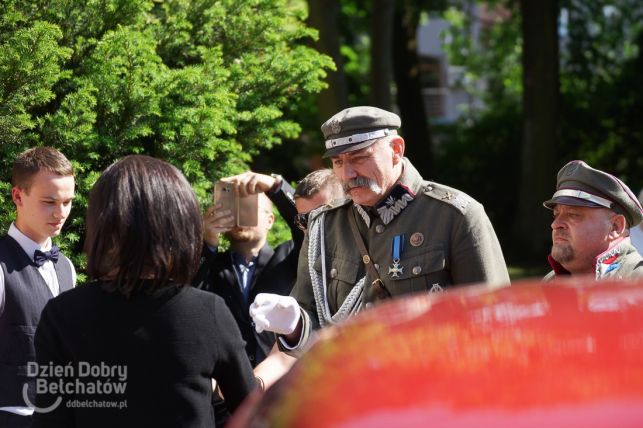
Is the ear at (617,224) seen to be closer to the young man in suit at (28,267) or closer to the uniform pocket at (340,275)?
the uniform pocket at (340,275)

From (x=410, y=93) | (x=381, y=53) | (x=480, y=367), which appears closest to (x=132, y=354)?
(x=480, y=367)

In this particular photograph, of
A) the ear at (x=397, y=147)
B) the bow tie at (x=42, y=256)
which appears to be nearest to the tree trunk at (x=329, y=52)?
the ear at (x=397, y=147)

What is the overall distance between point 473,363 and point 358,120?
2.48 m

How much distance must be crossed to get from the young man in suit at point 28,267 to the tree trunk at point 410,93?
1430cm

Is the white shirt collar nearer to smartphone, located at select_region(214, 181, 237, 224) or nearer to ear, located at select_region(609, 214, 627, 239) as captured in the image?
smartphone, located at select_region(214, 181, 237, 224)

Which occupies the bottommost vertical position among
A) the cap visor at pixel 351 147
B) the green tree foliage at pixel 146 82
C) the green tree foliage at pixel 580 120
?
the green tree foliage at pixel 580 120

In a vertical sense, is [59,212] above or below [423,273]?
above

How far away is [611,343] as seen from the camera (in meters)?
1.83

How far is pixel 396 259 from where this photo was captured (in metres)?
4.01

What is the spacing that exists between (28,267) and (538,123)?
13.0m

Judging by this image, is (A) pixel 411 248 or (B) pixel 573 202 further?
(B) pixel 573 202

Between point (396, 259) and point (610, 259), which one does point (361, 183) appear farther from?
point (610, 259)

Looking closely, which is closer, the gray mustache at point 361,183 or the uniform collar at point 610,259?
the uniform collar at point 610,259

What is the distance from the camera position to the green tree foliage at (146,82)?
4.59 meters
